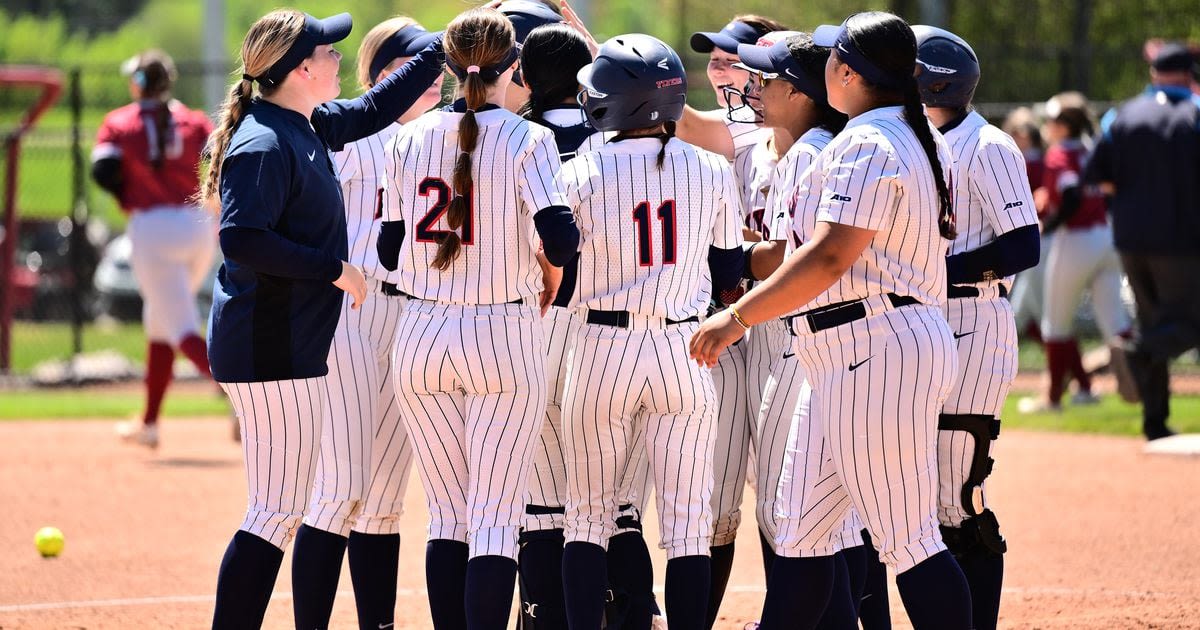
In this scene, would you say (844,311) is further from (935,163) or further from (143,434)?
(143,434)

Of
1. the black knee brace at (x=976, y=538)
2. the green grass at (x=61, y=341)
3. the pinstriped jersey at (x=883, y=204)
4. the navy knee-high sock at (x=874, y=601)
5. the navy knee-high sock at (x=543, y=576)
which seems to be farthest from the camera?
the green grass at (x=61, y=341)

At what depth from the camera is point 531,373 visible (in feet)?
15.3

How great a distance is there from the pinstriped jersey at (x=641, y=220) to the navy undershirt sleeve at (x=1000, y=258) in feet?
2.48

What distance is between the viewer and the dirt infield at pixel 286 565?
19.7ft

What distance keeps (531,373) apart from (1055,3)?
1555 centimetres

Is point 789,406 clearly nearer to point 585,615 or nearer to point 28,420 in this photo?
point 585,615

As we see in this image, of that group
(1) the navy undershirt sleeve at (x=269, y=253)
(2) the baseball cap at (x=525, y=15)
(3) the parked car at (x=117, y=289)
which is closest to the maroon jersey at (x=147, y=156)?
(2) the baseball cap at (x=525, y=15)

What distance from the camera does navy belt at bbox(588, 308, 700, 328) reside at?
15.5ft

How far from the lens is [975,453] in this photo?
15.8 feet

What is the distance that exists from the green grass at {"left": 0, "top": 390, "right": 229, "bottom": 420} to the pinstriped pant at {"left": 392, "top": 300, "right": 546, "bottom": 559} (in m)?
7.87

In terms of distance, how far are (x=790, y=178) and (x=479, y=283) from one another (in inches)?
36.8

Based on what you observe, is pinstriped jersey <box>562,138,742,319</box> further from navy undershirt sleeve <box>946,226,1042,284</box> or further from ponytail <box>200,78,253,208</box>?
ponytail <box>200,78,253,208</box>

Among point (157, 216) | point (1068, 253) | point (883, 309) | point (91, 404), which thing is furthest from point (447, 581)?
point (91, 404)

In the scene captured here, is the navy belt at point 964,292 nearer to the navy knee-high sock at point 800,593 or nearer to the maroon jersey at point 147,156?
the navy knee-high sock at point 800,593
